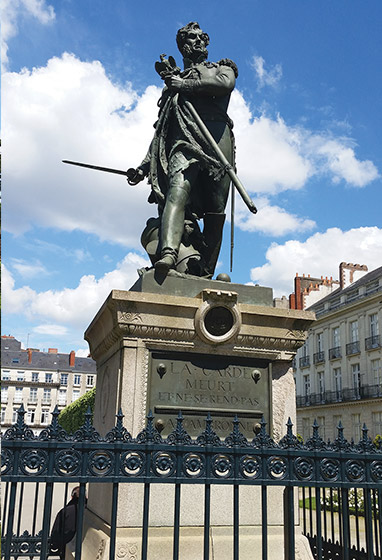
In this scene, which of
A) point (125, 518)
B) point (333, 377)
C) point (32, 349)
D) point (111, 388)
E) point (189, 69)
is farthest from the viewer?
point (32, 349)

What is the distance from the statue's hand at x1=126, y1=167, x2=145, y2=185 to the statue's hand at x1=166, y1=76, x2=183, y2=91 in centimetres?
96

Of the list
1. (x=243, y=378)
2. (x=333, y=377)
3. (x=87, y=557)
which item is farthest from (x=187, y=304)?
→ (x=333, y=377)

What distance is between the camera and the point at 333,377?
5009cm

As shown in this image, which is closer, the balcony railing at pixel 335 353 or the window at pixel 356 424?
the window at pixel 356 424

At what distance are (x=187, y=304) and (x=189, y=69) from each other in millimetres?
2719

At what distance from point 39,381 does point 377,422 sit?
66.9 metres

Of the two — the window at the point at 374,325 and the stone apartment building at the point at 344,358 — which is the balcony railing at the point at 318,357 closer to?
the stone apartment building at the point at 344,358

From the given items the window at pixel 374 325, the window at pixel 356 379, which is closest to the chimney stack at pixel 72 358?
the window at pixel 356 379

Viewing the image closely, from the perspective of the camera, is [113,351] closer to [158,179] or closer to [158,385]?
[158,385]

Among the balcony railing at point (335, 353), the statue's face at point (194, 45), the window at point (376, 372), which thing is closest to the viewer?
the statue's face at point (194, 45)

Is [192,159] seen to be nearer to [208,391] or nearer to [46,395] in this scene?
[208,391]

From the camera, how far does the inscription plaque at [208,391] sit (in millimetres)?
4855

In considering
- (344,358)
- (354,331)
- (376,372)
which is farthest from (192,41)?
(344,358)

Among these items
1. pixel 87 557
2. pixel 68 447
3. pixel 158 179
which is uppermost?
pixel 158 179
